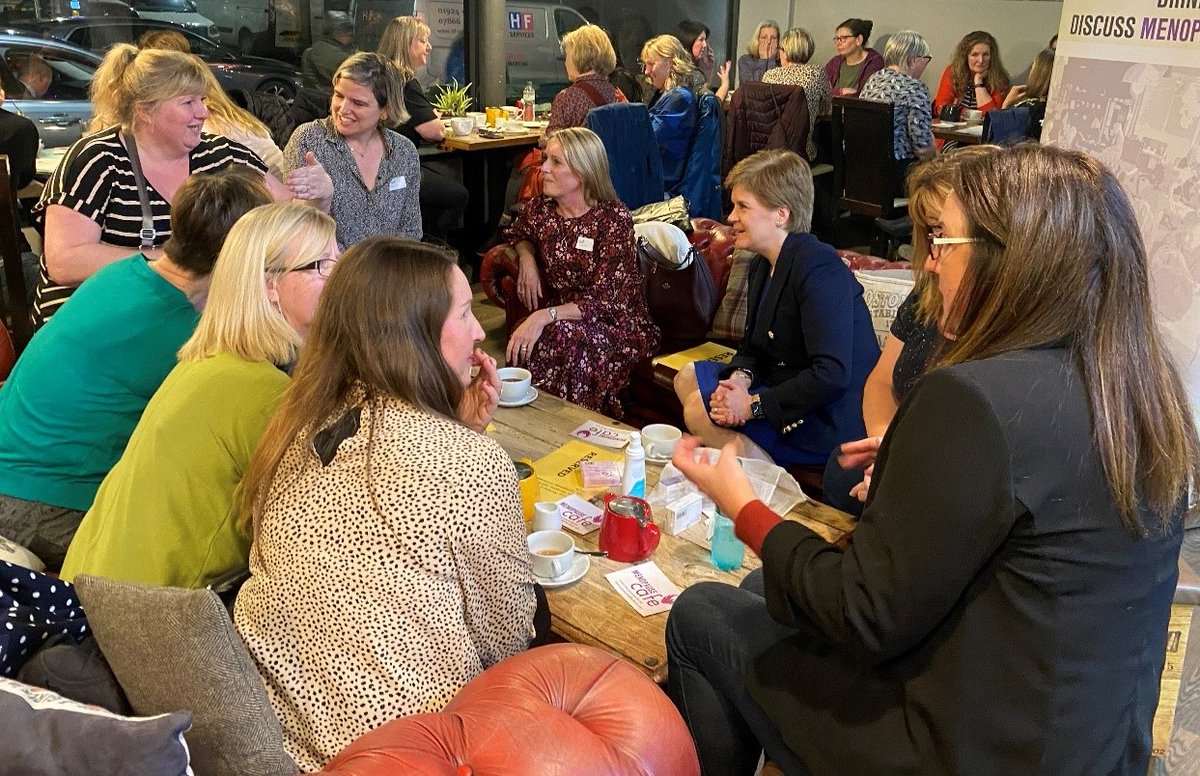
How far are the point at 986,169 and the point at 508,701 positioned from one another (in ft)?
3.28

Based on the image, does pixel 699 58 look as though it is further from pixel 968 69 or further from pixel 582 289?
pixel 582 289

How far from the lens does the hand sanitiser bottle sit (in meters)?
2.16

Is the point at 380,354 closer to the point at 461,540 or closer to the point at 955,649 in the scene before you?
the point at 461,540

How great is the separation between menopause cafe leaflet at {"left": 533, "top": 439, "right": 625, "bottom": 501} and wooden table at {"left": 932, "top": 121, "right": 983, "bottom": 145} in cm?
455

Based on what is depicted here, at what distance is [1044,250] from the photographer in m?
1.28

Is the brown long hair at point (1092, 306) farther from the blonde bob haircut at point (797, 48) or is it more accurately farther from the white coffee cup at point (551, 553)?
the blonde bob haircut at point (797, 48)

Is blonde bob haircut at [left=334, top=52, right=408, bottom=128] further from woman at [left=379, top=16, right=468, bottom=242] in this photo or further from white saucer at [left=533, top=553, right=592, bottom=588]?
white saucer at [left=533, top=553, right=592, bottom=588]

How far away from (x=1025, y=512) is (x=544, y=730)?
2.24ft

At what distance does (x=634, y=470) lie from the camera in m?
2.16

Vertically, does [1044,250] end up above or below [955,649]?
above

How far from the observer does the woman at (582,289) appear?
3.73 metres

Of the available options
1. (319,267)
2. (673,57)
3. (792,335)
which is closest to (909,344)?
(792,335)

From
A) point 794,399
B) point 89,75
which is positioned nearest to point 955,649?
point 794,399

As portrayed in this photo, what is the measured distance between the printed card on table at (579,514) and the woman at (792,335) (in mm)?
917
